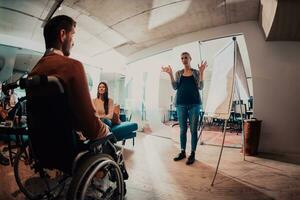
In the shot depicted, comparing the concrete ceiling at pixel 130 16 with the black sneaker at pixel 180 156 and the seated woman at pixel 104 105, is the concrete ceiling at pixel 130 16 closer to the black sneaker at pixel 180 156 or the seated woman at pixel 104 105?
the seated woman at pixel 104 105

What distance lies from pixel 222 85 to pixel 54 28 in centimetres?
185

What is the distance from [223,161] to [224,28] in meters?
2.81

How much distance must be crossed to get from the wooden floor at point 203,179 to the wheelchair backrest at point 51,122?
36.6 inches

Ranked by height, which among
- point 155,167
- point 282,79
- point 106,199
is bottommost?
point 155,167

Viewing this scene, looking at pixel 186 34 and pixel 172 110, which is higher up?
pixel 186 34

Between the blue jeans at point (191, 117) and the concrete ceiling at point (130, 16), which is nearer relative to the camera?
the blue jeans at point (191, 117)

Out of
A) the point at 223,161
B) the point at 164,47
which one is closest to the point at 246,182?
the point at 223,161

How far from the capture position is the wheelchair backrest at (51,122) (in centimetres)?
96

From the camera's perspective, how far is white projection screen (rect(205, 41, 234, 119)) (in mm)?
2169

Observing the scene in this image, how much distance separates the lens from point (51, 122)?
0.98 m

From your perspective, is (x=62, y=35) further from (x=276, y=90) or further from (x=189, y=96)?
(x=276, y=90)

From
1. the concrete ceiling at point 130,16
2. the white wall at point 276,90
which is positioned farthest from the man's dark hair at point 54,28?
the white wall at point 276,90

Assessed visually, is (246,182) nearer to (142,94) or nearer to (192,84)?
(192,84)

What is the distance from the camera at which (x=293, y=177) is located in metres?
2.31
